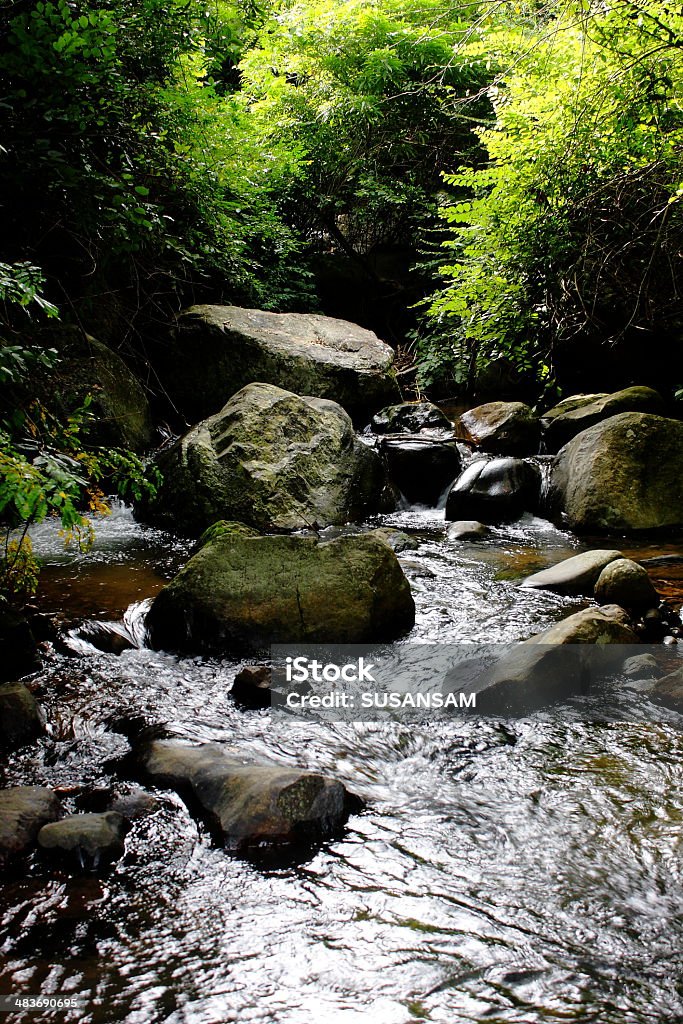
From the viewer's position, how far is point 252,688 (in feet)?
12.2

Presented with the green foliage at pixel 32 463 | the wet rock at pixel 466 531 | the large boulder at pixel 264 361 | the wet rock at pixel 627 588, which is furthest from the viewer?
the large boulder at pixel 264 361

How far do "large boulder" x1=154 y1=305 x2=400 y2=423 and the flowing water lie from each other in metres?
6.36

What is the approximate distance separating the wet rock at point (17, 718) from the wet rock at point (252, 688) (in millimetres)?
992

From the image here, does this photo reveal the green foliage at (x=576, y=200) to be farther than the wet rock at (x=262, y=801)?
Yes

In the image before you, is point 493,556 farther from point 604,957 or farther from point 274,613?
point 604,957

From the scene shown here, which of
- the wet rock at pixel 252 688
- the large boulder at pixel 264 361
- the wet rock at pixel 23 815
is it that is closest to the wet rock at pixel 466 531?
the large boulder at pixel 264 361

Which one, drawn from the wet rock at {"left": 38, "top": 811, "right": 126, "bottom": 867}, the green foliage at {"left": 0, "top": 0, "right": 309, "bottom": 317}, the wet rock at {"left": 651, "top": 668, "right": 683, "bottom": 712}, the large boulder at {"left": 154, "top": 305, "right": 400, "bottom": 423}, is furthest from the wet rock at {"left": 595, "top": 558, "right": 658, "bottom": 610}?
the large boulder at {"left": 154, "top": 305, "right": 400, "bottom": 423}

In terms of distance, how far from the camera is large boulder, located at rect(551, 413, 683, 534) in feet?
22.2

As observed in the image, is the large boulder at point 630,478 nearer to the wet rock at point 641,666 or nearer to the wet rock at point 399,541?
the wet rock at point 399,541

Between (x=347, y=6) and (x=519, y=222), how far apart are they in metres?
7.72

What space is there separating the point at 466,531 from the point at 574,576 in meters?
1.92

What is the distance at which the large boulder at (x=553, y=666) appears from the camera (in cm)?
363

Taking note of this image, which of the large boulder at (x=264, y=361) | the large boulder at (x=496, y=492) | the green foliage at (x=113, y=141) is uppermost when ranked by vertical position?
the green foliage at (x=113, y=141)
